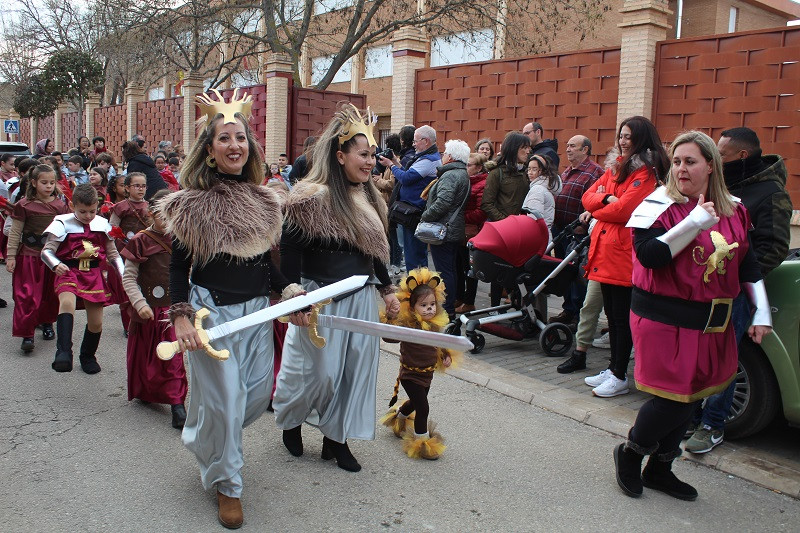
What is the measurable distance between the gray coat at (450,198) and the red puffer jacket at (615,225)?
201cm

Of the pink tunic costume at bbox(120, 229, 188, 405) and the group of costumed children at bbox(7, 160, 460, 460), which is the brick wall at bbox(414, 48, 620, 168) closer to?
the group of costumed children at bbox(7, 160, 460, 460)

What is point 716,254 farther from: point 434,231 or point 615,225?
point 434,231

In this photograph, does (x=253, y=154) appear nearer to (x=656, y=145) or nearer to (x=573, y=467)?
(x=573, y=467)

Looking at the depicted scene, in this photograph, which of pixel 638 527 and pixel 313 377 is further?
pixel 313 377

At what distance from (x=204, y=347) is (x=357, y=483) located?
134 centimetres

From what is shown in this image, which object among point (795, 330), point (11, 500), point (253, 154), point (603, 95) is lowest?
point (11, 500)

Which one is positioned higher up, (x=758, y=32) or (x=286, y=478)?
(x=758, y=32)

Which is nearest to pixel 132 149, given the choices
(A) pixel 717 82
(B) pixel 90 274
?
(B) pixel 90 274

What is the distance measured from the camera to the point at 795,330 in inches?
178

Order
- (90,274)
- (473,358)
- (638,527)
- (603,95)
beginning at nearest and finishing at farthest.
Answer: (638,527), (90,274), (473,358), (603,95)

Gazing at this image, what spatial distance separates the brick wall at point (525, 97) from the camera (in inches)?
500

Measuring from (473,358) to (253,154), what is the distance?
361cm

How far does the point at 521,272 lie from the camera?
6992mm

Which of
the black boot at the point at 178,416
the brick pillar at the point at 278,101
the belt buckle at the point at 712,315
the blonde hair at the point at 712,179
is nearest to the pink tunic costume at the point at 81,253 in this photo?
the black boot at the point at 178,416
